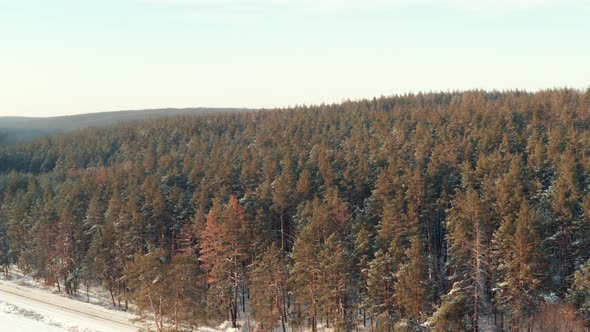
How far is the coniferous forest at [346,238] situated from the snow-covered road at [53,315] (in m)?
3.05

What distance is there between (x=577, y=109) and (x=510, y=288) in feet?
277

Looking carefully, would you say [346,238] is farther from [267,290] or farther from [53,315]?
[53,315]

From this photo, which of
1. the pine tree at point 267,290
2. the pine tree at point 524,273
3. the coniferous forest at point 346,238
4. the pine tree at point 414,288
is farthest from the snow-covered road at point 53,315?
the pine tree at point 524,273

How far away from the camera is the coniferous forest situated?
40625 mm

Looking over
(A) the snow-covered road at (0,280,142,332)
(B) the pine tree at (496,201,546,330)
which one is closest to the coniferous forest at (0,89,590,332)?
(B) the pine tree at (496,201,546,330)

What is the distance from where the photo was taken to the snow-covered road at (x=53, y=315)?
47531 millimetres

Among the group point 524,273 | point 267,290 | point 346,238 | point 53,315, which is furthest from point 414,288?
point 53,315

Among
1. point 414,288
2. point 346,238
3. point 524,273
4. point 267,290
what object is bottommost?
point 267,290

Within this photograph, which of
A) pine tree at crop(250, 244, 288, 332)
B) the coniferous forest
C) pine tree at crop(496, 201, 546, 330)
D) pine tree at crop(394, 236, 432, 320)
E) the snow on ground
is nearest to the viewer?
pine tree at crop(394, 236, 432, 320)

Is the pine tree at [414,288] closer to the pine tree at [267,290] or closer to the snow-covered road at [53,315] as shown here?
the pine tree at [267,290]

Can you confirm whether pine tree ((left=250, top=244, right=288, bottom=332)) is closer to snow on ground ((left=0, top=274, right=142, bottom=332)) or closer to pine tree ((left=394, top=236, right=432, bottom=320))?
pine tree ((left=394, top=236, right=432, bottom=320))

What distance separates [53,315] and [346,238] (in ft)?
110

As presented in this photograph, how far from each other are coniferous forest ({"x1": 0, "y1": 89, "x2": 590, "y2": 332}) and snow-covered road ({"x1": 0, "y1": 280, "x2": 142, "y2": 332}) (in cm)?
305

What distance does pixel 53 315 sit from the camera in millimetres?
51188
